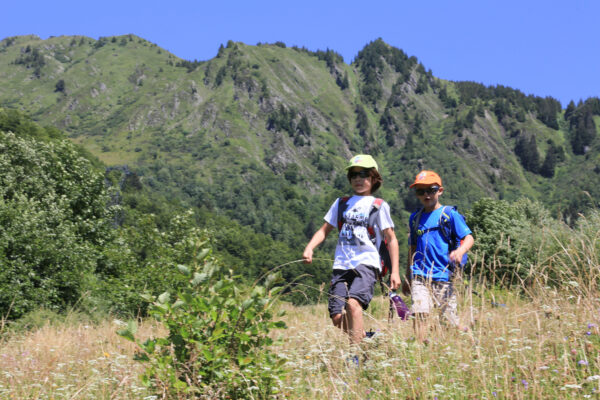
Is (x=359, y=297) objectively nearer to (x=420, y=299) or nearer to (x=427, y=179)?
(x=420, y=299)

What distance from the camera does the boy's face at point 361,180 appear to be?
4.82m

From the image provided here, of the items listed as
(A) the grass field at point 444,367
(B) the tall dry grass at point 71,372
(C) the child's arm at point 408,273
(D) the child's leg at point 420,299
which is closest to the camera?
(A) the grass field at point 444,367

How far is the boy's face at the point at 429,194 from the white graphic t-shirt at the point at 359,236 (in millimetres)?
550

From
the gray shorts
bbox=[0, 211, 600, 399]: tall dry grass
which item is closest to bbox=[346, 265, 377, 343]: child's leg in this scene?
the gray shorts

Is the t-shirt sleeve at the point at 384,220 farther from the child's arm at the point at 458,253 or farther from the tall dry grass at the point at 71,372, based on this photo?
the tall dry grass at the point at 71,372

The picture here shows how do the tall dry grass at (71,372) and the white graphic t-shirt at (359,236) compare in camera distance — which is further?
the white graphic t-shirt at (359,236)

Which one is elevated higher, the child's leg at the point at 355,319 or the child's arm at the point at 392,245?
the child's arm at the point at 392,245

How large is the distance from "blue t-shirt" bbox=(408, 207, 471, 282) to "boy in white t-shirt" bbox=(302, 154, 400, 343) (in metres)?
0.37

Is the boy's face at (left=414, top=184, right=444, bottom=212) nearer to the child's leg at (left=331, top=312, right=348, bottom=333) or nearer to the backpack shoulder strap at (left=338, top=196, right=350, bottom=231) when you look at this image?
the backpack shoulder strap at (left=338, top=196, right=350, bottom=231)

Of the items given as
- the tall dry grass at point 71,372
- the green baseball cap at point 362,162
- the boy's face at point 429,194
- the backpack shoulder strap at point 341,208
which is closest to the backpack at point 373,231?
the backpack shoulder strap at point 341,208

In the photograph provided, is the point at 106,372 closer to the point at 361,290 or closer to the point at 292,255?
the point at 361,290

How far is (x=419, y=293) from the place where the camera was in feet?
14.7

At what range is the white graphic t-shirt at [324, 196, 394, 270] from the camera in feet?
14.5

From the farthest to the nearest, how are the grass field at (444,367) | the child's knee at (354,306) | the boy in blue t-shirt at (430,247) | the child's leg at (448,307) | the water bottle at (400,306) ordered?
the boy in blue t-shirt at (430,247) → the water bottle at (400,306) → the child's knee at (354,306) → the child's leg at (448,307) → the grass field at (444,367)
